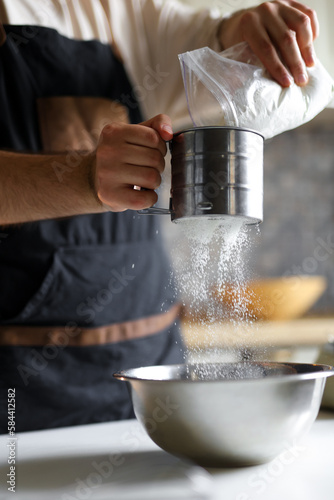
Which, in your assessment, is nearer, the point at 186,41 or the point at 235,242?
the point at 235,242

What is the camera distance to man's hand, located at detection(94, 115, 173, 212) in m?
0.63

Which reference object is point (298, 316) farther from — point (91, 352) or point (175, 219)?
point (175, 219)

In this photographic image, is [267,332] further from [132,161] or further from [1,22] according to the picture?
[132,161]

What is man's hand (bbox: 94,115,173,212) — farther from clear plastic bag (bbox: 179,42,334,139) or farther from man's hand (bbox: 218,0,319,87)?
man's hand (bbox: 218,0,319,87)

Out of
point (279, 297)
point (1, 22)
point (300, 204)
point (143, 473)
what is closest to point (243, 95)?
point (143, 473)

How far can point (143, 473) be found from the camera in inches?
22.0

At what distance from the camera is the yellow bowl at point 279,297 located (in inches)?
83.8

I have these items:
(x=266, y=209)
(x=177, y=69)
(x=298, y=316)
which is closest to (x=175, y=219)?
(x=177, y=69)

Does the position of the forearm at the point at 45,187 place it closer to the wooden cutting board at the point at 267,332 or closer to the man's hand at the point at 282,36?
the man's hand at the point at 282,36

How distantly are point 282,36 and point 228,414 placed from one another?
0.51 metres

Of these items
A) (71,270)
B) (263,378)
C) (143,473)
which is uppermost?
(71,270)

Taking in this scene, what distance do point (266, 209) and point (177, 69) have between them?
1.74 metres

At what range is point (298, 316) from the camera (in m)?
2.26

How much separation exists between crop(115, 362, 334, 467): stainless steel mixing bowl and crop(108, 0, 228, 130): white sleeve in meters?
0.65
